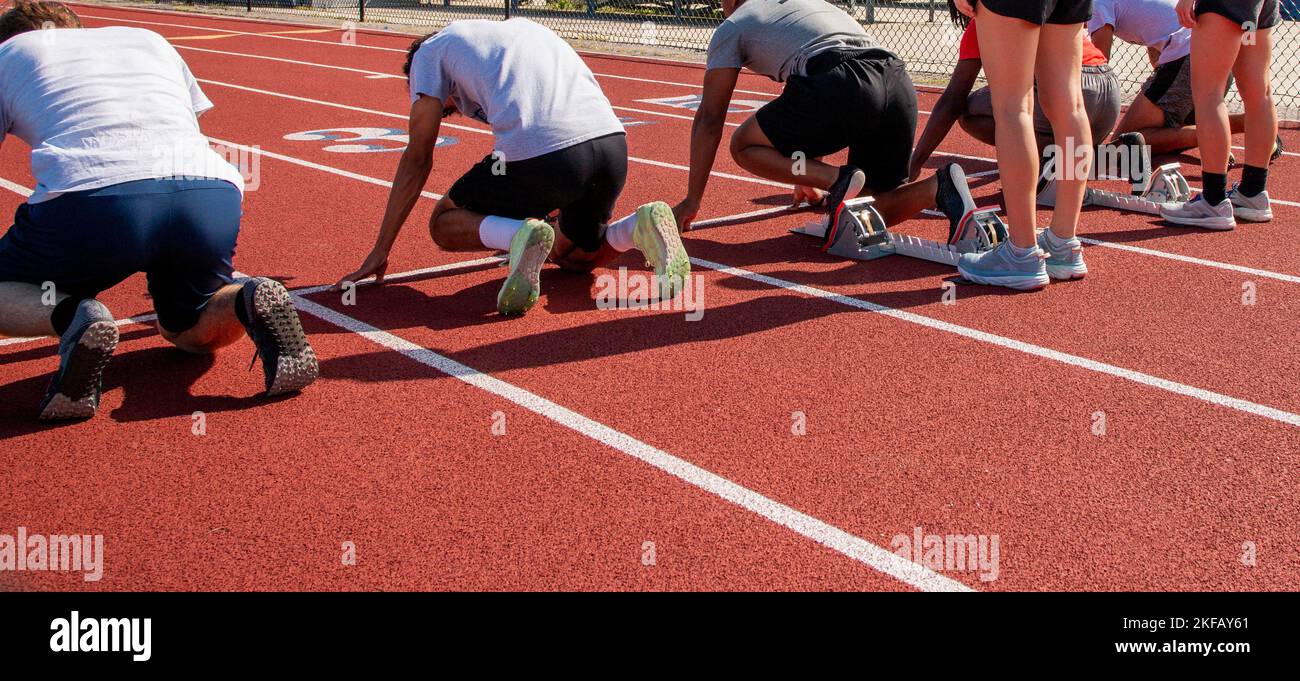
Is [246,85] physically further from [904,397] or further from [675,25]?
[904,397]

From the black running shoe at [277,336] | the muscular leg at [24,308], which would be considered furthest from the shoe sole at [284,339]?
the muscular leg at [24,308]

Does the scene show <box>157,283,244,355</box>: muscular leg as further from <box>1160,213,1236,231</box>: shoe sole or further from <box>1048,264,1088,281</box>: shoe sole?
<box>1160,213,1236,231</box>: shoe sole

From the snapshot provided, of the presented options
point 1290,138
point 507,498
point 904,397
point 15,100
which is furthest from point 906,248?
point 1290,138

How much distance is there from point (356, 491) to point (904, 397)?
6.55ft

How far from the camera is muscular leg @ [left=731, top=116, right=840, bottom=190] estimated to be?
6.40m

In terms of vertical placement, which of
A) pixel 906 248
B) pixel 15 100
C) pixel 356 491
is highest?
pixel 15 100

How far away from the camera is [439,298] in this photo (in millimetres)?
5609

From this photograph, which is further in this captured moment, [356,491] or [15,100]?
[15,100]

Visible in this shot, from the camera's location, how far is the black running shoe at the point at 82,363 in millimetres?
3844

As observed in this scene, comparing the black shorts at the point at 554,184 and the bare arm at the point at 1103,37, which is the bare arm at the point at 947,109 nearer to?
the bare arm at the point at 1103,37

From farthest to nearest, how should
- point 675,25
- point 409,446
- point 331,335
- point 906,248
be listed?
point 675,25
point 906,248
point 331,335
point 409,446

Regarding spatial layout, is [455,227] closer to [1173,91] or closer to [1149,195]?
[1149,195]

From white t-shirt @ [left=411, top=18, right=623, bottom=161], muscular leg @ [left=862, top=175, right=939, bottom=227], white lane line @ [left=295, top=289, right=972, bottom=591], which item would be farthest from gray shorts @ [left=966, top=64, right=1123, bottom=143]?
white lane line @ [left=295, top=289, right=972, bottom=591]

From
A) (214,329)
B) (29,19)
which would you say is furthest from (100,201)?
(29,19)
